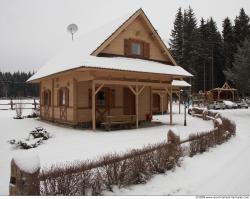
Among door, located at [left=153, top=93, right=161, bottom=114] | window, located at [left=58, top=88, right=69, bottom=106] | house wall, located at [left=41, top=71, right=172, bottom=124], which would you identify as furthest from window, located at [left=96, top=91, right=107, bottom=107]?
door, located at [left=153, top=93, right=161, bottom=114]

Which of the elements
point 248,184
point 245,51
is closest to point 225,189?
point 248,184

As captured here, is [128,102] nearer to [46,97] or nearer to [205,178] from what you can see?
[46,97]

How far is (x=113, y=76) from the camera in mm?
16938

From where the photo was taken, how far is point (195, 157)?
9.34m

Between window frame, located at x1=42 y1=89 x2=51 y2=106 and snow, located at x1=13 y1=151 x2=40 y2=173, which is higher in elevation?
window frame, located at x1=42 y1=89 x2=51 y2=106

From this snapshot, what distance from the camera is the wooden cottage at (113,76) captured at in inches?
635

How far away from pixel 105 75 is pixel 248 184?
11.1 m

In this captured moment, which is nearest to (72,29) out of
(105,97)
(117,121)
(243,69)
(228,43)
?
(105,97)

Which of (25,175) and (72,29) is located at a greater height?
(72,29)

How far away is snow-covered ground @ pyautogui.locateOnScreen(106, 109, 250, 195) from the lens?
6.13 m

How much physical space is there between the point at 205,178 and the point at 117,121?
1049cm

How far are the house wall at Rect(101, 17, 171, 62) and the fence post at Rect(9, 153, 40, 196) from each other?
13.4 m

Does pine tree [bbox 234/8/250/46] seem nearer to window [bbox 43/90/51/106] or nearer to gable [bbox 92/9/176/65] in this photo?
gable [bbox 92/9/176/65]

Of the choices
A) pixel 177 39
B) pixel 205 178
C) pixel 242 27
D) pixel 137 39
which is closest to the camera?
pixel 205 178
